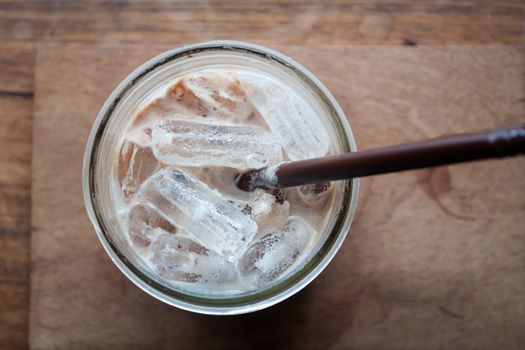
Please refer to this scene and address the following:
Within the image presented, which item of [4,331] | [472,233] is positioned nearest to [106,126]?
[4,331]

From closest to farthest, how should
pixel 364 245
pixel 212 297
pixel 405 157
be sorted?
pixel 405 157
pixel 212 297
pixel 364 245

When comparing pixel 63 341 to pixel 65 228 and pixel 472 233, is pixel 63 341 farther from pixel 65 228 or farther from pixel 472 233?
pixel 472 233

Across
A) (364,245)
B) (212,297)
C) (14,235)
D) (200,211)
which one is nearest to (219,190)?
(200,211)

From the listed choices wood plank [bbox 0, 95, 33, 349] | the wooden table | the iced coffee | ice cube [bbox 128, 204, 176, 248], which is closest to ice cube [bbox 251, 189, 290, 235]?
the iced coffee

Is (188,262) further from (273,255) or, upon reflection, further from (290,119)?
(290,119)

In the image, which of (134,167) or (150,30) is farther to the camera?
(150,30)

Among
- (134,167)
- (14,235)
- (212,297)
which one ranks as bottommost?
(14,235)

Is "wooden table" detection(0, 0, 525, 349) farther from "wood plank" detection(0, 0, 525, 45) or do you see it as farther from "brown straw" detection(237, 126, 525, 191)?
"brown straw" detection(237, 126, 525, 191)

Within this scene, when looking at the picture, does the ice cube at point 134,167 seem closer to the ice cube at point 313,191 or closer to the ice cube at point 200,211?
the ice cube at point 200,211
